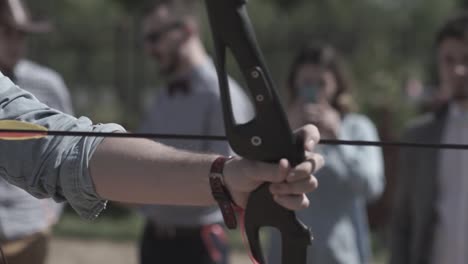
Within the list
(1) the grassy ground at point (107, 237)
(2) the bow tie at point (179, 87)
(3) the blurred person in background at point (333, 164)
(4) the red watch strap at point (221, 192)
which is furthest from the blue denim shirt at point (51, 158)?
(1) the grassy ground at point (107, 237)

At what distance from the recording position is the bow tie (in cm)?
390

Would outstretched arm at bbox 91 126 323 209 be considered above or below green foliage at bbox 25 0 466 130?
above

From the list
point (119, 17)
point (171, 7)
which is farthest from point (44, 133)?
point (119, 17)

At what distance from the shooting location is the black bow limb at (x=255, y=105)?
1.74 m

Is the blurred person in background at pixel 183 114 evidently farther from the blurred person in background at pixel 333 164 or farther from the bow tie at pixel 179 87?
the blurred person in background at pixel 333 164

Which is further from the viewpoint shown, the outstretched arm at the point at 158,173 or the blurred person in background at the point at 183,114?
the blurred person in background at the point at 183,114

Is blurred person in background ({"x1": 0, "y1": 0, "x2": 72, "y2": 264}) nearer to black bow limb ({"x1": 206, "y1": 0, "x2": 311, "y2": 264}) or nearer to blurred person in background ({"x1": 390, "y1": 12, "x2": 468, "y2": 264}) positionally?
blurred person in background ({"x1": 390, "y1": 12, "x2": 468, "y2": 264})

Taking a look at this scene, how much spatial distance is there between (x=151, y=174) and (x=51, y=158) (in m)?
0.21

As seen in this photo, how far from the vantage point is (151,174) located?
1.83 m

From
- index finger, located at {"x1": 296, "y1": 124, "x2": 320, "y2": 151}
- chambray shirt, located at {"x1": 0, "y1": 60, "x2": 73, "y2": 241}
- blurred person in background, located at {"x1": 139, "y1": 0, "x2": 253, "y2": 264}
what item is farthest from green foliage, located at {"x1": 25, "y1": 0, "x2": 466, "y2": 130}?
index finger, located at {"x1": 296, "y1": 124, "x2": 320, "y2": 151}

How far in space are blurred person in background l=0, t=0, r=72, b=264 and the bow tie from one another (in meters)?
0.46

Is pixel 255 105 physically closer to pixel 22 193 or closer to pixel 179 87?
pixel 22 193

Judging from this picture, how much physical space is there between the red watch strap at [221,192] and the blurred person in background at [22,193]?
5.52 ft

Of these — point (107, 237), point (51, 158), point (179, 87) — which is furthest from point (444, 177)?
point (107, 237)
